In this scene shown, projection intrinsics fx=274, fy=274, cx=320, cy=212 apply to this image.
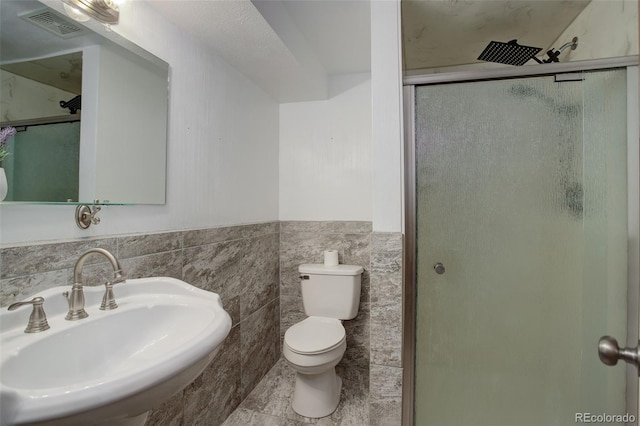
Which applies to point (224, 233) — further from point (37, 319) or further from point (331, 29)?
point (331, 29)

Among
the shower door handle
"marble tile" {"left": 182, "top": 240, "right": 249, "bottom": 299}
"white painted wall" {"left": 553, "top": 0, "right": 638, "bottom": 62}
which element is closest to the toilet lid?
"marble tile" {"left": 182, "top": 240, "right": 249, "bottom": 299}

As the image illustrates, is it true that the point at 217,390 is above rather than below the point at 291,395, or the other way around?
above

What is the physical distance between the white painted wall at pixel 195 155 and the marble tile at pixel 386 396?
3.74 ft

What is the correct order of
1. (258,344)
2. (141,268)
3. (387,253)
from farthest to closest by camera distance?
1. (258,344)
2. (387,253)
3. (141,268)

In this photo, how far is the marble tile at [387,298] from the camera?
122 cm

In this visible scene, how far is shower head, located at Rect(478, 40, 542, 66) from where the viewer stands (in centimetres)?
165

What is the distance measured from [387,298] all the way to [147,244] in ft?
3.44

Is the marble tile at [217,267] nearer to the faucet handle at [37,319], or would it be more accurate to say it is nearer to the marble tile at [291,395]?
the faucet handle at [37,319]

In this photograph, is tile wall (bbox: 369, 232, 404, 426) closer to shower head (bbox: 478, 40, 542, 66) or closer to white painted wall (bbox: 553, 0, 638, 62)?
white painted wall (bbox: 553, 0, 638, 62)

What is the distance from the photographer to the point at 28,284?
0.79 metres

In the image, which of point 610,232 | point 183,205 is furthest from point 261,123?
point 610,232

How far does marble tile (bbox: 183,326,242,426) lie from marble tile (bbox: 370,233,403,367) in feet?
2.72

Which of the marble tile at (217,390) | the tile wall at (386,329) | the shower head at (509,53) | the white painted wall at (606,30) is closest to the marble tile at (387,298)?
the tile wall at (386,329)

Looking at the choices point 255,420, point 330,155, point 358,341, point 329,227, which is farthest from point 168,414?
point 330,155
